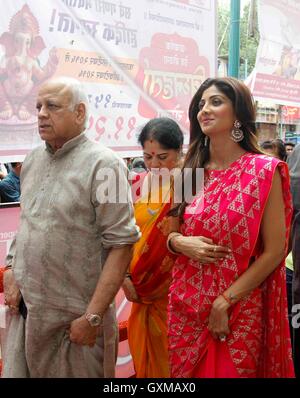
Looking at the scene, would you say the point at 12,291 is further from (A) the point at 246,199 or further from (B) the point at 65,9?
(B) the point at 65,9

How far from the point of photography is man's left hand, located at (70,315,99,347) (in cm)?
180

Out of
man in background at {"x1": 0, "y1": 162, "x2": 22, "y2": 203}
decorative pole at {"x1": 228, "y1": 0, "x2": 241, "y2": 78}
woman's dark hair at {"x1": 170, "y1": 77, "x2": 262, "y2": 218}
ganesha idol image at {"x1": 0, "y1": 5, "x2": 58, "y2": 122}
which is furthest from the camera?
man in background at {"x1": 0, "y1": 162, "x2": 22, "y2": 203}

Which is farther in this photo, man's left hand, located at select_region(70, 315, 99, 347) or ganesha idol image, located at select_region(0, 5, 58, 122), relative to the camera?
ganesha idol image, located at select_region(0, 5, 58, 122)

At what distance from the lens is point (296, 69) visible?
176 inches

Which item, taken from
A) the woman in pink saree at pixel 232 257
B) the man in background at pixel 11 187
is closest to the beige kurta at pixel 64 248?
the woman in pink saree at pixel 232 257

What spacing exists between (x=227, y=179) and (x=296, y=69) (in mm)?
2919

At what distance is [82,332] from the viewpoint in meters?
1.80

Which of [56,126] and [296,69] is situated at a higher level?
[296,69]

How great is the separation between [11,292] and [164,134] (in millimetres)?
1062

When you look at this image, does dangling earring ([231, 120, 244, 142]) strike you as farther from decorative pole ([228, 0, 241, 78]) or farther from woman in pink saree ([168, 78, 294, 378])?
decorative pole ([228, 0, 241, 78])

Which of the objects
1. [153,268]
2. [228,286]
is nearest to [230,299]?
[228,286]

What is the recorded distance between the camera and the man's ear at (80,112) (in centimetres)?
188

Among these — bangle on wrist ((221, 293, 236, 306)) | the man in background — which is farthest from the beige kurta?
the man in background
